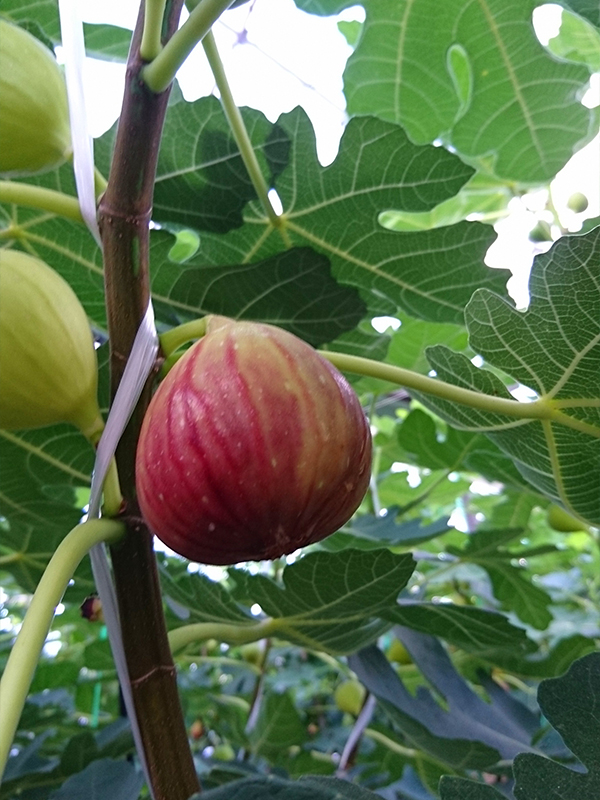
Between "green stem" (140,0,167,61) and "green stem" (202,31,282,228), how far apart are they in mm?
153

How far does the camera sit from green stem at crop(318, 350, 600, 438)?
61 centimetres

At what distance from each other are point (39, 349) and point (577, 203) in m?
1.15

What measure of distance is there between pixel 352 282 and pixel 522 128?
1.05 feet

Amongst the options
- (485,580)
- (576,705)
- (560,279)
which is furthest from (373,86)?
(485,580)

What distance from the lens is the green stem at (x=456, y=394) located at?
0.61 metres

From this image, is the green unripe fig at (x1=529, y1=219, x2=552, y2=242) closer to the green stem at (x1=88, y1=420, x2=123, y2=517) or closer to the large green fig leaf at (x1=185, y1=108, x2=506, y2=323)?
the large green fig leaf at (x1=185, y1=108, x2=506, y2=323)

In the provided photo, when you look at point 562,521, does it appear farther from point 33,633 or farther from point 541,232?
point 33,633

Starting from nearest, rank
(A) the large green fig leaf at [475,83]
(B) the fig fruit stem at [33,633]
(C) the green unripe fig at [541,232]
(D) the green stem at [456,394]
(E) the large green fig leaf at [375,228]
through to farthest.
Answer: (B) the fig fruit stem at [33,633] → (D) the green stem at [456,394] → (E) the large green fig leaf at [375,228] → (A) the large green fig leaf at [475,83] → (C) the green unripe fig at [541,232]

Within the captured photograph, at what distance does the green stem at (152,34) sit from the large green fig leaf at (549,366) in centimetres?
29

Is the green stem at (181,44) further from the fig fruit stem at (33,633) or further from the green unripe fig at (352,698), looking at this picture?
the green unripe fig at (352,698)

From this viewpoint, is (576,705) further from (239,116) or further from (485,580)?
(485,580)

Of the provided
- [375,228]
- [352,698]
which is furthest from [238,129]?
[352,698]

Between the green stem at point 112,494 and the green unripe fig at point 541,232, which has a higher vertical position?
the green stem at point 112,494

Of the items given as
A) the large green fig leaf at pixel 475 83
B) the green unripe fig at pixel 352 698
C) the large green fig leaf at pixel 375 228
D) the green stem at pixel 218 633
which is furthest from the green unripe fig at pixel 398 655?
the large green fig leaf at pixel 475 83
